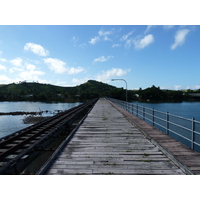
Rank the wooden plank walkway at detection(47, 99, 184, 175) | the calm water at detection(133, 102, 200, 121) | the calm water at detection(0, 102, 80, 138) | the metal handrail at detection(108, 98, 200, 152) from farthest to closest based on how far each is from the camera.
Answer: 1. the calm water at detection(133, 102, 200, 121)
2. the calm water at detection(0, 102, 80, 138)
3. the metal handrail at detection(108, 98, 200, 152)
4. the wooden plank walkway at detection(47, 99, 184, 175)

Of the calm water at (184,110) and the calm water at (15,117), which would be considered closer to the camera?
the calm water at (15,117)

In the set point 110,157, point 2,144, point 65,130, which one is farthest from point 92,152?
point 65,130

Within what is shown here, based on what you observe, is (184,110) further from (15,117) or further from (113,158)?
(113,158)

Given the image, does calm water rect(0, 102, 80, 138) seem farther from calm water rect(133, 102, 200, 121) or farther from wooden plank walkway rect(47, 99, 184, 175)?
calm water rect(133, 102, 200, 121)

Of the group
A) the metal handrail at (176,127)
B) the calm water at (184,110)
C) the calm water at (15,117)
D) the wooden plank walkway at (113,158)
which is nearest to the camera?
the wooden plank walkway at (113,158)

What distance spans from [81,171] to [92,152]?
122 centimetres

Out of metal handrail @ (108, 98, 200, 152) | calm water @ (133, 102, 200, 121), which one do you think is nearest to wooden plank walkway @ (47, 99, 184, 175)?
metal handrail @ (108, 98, 200, 152)

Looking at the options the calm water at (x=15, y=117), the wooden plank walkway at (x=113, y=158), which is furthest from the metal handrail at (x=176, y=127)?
the calm water at (x=15, y=117)

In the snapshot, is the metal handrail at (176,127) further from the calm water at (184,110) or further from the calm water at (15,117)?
the calm water at (15,117)

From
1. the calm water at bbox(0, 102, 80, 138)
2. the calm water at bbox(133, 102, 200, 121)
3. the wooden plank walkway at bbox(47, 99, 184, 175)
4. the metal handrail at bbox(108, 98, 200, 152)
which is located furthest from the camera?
the calm water at bbox(133, 102, 200, 121)

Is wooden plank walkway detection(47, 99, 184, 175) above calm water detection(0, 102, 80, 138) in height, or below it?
above

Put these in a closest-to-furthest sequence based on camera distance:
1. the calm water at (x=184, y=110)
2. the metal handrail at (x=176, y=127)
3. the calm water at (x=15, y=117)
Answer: the metal handrail at (x=176, y=127) < the calm water at (x=15, y=117) < the calm water at (x=184, y=110)

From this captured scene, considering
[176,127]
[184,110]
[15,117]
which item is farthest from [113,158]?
[184,110]

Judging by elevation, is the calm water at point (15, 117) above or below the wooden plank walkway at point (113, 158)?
below
